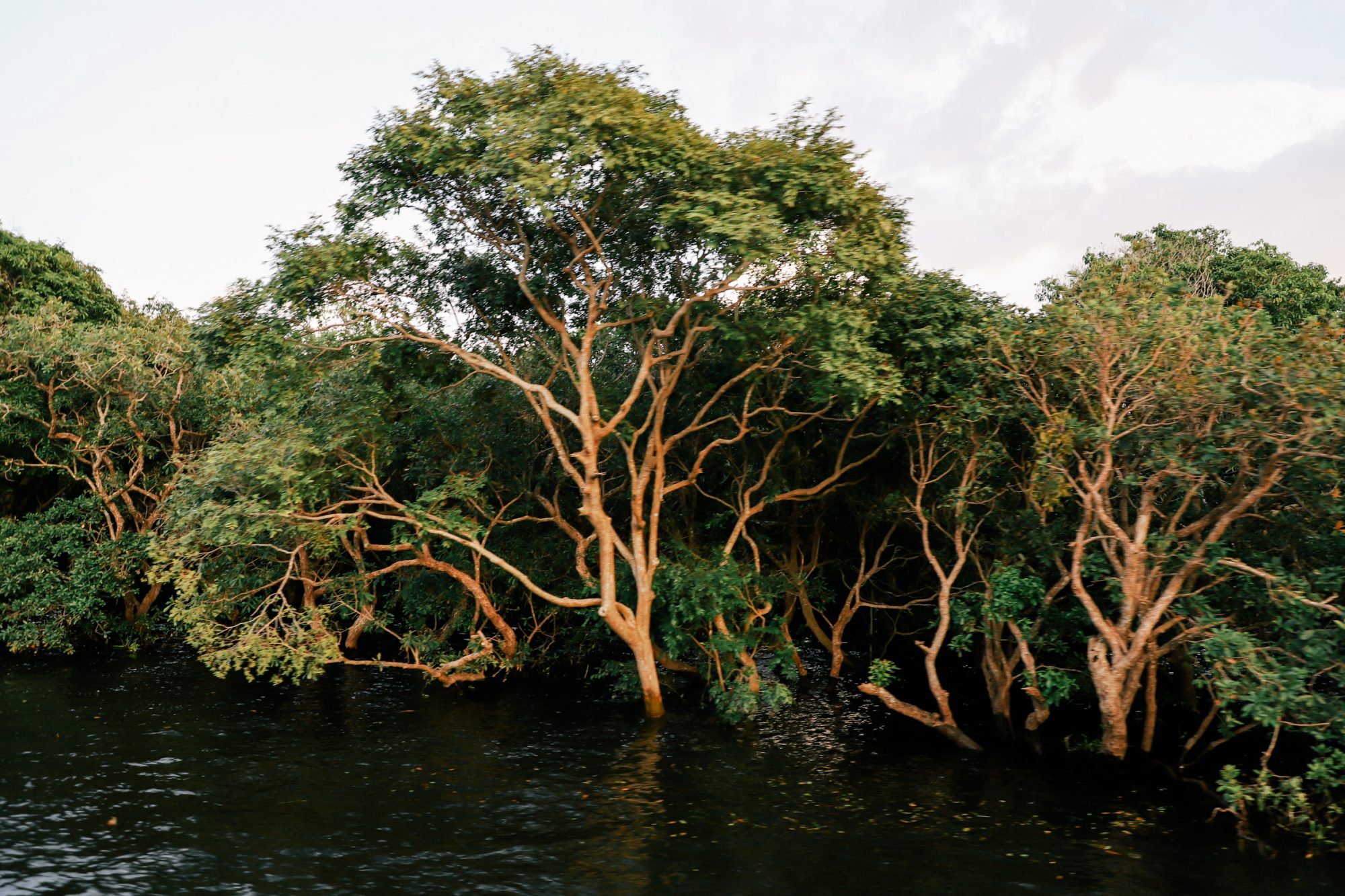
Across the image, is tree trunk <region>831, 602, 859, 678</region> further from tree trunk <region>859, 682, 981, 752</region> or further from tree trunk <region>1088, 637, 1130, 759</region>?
tree trunk <region>1088, 637, 1130, 759</region>

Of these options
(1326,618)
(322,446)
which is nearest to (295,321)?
(322,446)

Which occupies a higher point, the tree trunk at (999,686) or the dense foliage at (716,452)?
the dense foliage at (716,452)

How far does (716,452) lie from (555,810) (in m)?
12.5

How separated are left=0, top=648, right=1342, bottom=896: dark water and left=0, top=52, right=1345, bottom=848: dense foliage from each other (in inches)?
61.1

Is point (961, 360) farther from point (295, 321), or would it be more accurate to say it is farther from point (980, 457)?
point (295, 321)

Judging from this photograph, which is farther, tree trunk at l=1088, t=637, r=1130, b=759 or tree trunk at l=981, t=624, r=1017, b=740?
tree trunk at l=981, t=624, r=1017, b=740

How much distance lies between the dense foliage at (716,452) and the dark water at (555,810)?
155 centimetres

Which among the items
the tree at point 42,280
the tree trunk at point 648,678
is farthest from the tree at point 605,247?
the tree at point 42,280

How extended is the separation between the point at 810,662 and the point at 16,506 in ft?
103

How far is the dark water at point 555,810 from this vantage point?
14.4m

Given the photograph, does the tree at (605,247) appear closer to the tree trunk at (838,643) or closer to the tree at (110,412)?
the tree trunk at (838,643)

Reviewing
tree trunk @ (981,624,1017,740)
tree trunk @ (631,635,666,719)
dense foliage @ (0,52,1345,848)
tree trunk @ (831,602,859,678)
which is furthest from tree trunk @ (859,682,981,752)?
tree trunk @ (831,602,859,678)

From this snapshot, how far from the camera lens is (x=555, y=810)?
57.7ft

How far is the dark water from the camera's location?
14.4m
